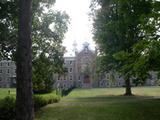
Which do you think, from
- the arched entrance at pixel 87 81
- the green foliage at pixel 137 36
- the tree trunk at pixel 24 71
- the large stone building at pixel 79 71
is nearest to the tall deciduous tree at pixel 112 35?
the green foliage at pixel 137 36

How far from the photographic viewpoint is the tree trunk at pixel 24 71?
966 cm

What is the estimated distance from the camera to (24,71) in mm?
9734

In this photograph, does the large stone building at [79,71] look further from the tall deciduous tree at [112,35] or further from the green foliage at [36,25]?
the green foliage at [36,25]

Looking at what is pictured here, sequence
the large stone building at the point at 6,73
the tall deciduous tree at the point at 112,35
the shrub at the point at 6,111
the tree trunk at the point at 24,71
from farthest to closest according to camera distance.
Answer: the large stone building at the point at 6,73
the tall deciduous tree at the point at 112,35
the shrub at the point at 6,111
the tree trunk at the point at 24,71

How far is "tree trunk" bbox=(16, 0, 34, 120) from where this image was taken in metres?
9.66

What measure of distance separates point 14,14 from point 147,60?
407 inches

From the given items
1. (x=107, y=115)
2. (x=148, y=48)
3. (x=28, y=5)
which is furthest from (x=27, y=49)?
(x=107, y=115)

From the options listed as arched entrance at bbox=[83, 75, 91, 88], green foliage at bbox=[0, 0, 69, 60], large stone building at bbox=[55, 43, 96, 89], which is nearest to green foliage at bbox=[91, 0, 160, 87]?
green foliage at bbox=[0, 0, 69, 60]

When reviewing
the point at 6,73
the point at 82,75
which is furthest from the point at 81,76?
the point at 6,73

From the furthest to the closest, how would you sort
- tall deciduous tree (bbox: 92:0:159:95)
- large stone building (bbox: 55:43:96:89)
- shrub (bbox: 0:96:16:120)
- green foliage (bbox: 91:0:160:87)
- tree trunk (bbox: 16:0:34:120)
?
large stone building (bbox: 55:43:96:89), tall deciduous tree (bbox: 92:0:159:95), shrub (bbox: 0:96:16:120), green foliage (bbox: 91:0:160:87), tree trunk (bbox: 16:0:34:120)

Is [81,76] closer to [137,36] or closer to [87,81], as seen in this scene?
[87,81]

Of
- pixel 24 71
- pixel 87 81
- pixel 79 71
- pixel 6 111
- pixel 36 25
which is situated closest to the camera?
pixel 24 71

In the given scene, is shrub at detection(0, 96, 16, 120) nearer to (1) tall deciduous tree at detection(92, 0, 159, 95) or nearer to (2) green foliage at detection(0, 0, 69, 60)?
(2) green foliage at detection(0, 0, 69, 60)

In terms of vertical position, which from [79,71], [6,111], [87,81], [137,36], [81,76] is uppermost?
[79,71]
